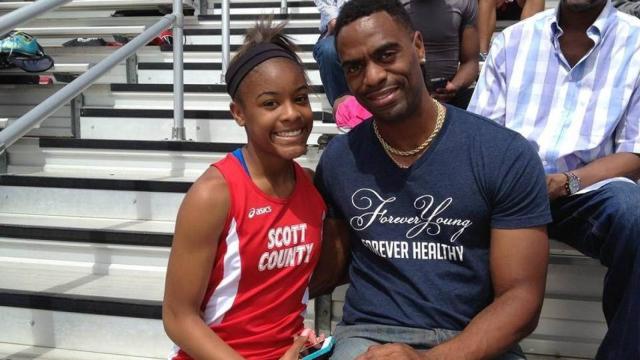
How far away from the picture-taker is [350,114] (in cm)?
261

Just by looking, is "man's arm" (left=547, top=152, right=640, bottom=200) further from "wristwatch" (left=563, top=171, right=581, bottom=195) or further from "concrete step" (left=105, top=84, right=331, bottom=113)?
"concrete step" (left=105, top=84, right=331, bottom=113)

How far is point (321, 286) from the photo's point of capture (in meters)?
1.74

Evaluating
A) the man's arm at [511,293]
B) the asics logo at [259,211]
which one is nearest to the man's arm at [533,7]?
the man's arm at [511,293]

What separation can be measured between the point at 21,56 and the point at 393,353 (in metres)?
3.09

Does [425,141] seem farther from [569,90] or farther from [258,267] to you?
[569,90]

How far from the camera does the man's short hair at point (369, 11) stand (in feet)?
5.07

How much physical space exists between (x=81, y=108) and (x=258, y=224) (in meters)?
2.39

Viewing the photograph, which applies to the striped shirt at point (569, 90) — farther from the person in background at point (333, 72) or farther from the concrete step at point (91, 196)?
the concrete step at point (91, 196)

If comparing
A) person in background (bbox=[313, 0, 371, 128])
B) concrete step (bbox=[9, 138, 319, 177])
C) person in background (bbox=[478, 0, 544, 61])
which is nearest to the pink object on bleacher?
person in background (bbox=[313, 0, 371, 128])

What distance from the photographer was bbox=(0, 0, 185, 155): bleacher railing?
7.43 ft

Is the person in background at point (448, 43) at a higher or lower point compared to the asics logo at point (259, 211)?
higher

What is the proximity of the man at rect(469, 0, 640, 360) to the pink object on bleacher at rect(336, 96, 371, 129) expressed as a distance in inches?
21.8

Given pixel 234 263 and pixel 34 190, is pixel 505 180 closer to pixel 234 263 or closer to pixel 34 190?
pixel 234 263

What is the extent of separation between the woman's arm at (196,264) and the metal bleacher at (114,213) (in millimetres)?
684
